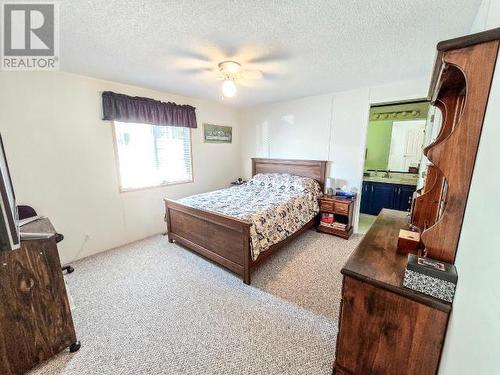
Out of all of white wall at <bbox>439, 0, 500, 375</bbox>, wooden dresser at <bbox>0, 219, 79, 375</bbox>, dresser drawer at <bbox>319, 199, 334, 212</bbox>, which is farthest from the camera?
dresser drawer at <bbox>319, 199, 334, 212</bbox>

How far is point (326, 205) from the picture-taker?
3537 mm

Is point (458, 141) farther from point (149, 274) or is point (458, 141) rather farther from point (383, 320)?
point (149, 274)

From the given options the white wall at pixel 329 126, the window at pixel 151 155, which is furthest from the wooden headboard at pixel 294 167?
the window at pixel 151 155

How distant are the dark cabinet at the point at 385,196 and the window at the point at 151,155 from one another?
3.68 m

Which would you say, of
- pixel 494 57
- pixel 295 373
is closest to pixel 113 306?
pixel 295 373

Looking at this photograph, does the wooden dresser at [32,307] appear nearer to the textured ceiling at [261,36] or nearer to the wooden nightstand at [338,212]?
the textured ceiling at [261,36]

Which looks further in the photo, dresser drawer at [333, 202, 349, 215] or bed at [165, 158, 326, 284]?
dresser drawer at [333, 202, 349, 215]

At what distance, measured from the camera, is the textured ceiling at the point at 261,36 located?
137cm

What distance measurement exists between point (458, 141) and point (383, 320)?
0.93 metres

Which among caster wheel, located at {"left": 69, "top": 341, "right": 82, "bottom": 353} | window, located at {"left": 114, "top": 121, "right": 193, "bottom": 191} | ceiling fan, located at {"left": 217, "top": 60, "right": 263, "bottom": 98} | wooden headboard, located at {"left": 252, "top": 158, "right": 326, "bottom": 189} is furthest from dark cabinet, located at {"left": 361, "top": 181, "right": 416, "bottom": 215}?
caster wheel, located at {"left": 69, "top": 341, "right": 82, "bottom": 353}

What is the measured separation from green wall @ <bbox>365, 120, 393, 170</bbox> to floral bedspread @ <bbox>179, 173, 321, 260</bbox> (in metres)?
1.98

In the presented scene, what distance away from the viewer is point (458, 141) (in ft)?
2.93

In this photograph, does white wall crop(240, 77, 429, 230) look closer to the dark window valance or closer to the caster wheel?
the dark window valance

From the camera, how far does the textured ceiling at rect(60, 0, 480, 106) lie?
1.37 metres
